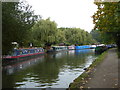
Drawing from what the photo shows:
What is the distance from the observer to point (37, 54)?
116ft

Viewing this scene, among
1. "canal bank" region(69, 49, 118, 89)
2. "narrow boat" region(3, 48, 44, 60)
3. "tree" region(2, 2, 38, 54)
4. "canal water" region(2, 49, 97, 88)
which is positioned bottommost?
"canal water" region(2, 49, 97, 88)

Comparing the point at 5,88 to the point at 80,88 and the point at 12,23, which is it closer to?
the point at 12,23

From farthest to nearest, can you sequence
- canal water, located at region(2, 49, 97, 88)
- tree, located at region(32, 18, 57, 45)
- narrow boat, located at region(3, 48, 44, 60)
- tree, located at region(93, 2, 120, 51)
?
tree, located at region(32, 18, 57, 45) → narrow boat, located at region(3, 48, 44, 60) → canal water, located at region(2, 49, 97, 88) → tree, located at region(93, 2, 120, 51)

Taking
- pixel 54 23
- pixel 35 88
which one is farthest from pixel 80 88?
pixel 54 23

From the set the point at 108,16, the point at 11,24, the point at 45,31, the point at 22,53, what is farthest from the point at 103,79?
the point at 45,31

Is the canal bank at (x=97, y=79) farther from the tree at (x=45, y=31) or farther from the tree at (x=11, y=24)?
the tree at (x=45, y=31)

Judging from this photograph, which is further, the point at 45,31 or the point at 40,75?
the point at 45,31

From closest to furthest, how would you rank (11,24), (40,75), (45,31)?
(11,24), (40,75), (45,31)

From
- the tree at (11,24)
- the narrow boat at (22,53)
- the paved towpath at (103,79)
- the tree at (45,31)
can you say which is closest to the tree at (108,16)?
the paved towpath at (103,79)

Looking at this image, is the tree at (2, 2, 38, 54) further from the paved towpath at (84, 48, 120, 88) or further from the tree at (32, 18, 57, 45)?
the tree at (32, 18, 57, 45)

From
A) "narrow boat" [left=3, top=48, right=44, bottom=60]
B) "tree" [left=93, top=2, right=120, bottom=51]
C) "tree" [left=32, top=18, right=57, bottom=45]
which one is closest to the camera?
"tree" [left=93, top=2, right=120, bottom=51]

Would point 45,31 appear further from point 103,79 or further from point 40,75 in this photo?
point 103,79

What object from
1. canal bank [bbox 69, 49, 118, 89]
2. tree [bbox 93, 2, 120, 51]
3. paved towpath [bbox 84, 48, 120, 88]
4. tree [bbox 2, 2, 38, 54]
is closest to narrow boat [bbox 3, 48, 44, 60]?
tree [bbox 2, 2, 38, 54]

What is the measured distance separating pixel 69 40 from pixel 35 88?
63.5 metres
